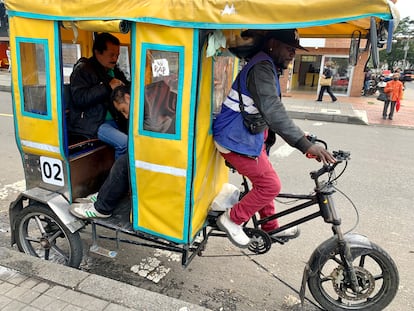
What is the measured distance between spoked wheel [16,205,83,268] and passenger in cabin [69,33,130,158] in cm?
71

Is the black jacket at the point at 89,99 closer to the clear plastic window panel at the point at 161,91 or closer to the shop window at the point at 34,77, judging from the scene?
the shop window at the point at 34,77

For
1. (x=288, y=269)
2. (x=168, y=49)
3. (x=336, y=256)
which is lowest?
(x=288, y=269)

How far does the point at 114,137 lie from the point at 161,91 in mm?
831

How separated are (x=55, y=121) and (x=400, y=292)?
3027 millimetres

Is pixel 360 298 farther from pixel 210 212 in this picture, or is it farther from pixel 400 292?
pixel 210 212

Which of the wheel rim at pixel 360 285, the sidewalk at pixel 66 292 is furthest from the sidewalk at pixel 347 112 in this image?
the sidewalk at pixel 66 292

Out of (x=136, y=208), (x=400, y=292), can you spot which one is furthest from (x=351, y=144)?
(x=136, y=208)

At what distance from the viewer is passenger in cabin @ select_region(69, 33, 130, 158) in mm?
2990

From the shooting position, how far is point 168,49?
2.23 meters

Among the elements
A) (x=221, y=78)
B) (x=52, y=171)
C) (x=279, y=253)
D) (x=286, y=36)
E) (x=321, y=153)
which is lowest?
(x=279, y=253)

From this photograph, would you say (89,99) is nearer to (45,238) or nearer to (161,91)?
(161,91)

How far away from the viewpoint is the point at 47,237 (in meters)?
3.02

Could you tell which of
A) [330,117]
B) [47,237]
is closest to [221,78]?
[47,237]

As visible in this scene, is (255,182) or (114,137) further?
(114,137)
